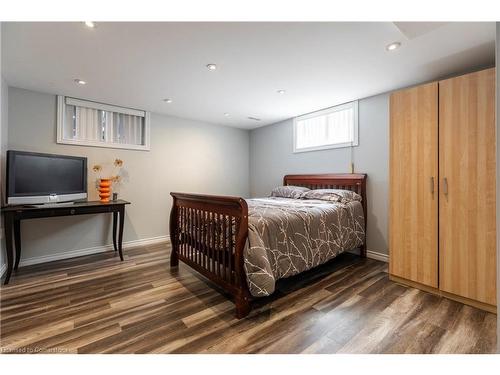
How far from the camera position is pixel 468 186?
6.25 feet

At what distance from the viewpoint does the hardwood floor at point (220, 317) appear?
1.46 m

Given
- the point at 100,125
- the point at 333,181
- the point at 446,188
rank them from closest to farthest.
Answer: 1. the point at 446,188
2. the point at 100,125
3. the point at 333,181

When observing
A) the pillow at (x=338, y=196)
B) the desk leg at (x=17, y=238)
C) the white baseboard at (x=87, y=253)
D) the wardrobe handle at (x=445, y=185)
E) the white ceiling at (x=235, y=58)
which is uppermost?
the white ceiling at (x=235, y=58)

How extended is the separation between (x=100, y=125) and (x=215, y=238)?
2.65 metres

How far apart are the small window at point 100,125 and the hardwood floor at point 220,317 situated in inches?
70.9

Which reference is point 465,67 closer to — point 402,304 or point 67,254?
point 402,304

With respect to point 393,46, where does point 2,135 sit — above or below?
below

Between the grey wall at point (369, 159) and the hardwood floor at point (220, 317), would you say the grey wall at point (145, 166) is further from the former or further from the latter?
the grey wall at point (369, 159)

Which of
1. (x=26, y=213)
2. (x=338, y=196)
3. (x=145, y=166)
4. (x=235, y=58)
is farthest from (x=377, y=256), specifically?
(x=26, y=213)

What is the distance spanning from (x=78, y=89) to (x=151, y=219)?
6.77 ft

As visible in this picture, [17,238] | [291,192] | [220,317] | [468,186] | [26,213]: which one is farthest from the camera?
[291,192]

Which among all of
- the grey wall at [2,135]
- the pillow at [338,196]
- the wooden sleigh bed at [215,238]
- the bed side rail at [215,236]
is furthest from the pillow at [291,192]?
the grey wall at [2,135]

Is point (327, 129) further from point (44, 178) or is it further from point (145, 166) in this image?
point (44, 178)
